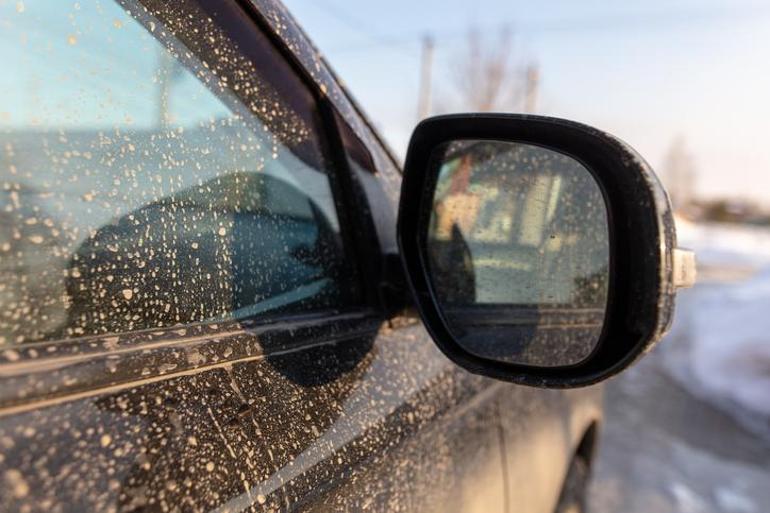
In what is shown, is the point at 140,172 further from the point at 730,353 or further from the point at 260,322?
the point at 730,353

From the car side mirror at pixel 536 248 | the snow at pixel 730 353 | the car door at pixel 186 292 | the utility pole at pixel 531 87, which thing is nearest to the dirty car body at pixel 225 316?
the car door at pixel 186 292

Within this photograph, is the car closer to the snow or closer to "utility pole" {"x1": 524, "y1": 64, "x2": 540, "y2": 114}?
the snow

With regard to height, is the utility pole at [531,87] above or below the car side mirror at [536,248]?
above

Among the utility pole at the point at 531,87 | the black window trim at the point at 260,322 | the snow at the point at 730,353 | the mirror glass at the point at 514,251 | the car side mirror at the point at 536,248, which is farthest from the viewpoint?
the utility pole at the point at 531,87

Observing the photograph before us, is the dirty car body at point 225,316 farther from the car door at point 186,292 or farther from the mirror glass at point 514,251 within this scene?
the mirror glass at point 514,251

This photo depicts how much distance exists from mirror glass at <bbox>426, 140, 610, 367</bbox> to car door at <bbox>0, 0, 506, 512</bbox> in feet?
0.69

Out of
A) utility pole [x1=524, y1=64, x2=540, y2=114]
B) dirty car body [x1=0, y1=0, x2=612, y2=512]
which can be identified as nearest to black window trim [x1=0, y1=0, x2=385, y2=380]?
dirty car body [x1=0, y1=0, x2=612, y2=512]

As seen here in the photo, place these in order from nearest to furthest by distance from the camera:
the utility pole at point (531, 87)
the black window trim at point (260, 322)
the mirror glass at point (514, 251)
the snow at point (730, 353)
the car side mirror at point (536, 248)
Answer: the black window trim at point (260, 322) < the car side mirror at point (536, 248) < the mirror glass at point (514, 251) < the snow at point (730, 353) < the utility pole at point (531, 87)

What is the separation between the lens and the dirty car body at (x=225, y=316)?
2.56 feet

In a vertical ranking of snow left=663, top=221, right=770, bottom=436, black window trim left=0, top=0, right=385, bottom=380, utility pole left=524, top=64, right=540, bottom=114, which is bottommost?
snow left=663, top=221, right=770, bottom=436

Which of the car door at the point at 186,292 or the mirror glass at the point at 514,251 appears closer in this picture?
the car door at the point at 186,292

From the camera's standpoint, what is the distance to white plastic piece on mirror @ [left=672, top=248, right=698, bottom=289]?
4.00 ft

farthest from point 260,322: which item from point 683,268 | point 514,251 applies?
point 683,268

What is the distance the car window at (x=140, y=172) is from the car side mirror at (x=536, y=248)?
33 centimetres
